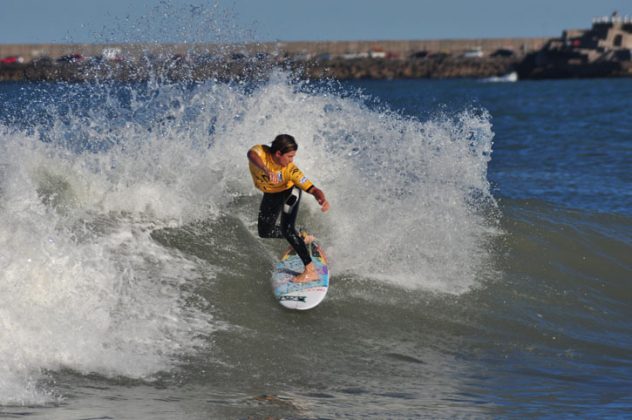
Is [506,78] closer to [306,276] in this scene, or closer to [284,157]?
[306,276]

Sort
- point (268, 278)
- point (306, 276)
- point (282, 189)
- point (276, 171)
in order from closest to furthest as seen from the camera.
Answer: point (276, 171), point (282, 189), point (306, 276), point (268, 278)

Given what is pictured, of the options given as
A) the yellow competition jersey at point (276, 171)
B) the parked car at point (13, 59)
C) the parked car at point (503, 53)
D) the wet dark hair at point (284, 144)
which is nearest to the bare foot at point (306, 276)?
the yellow competition jersey at point (276, 171)

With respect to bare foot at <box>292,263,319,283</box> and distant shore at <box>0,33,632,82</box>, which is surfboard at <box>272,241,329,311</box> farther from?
distant shore at <box>0,33,632,82</box>

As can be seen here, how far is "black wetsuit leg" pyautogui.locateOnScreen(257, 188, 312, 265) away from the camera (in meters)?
8.51

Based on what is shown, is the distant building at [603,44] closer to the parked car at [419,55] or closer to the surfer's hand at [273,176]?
the parked car at [419,55]

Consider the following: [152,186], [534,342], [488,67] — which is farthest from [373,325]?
[488,67]

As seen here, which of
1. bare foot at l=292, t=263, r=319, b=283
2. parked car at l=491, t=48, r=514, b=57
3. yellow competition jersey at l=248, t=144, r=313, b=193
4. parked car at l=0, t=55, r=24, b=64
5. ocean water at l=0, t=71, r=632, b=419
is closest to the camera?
ocean water at l=0, t=71, r=632, b=419

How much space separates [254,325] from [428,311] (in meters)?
1.63

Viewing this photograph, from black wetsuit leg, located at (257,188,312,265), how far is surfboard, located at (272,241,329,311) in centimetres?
20

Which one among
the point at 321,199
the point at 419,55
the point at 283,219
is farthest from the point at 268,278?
the point at 419,55

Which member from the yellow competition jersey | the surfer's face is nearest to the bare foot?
the yellow competition jersey

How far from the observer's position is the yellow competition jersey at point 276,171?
8.23 metres

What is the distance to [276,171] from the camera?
8.29 m

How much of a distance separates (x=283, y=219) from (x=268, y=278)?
88 cm
